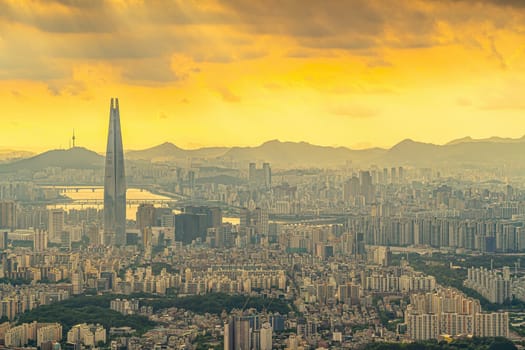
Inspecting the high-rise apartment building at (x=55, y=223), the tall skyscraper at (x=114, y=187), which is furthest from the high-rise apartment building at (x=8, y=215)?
the tall skyscraper at (x=114, y=187)

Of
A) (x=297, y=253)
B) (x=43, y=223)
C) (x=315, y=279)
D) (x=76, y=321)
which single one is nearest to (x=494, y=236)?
(x=297, y=253)

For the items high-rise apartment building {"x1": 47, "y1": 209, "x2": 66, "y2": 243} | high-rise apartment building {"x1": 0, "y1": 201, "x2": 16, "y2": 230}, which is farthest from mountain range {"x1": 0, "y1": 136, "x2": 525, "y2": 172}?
high-rise apartment building {"x1": 47, "y1": 209, "x2": 66, "y2": 243}

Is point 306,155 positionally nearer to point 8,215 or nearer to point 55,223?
point 55,223

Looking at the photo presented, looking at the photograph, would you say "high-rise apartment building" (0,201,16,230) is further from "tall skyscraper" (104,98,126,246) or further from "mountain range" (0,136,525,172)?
"tall skyscraper" (104,98,126,246)

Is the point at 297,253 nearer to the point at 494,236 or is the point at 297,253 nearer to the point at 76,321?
the point at 494,236

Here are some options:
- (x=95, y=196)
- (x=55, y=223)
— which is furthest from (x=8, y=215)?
(x=95, y=196)

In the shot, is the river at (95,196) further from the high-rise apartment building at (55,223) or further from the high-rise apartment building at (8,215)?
the high-rise apartment building at (8,215)
